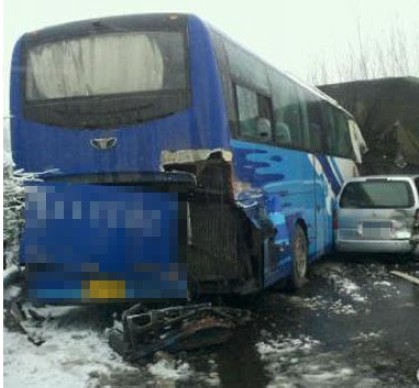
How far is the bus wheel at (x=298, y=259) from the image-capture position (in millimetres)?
9695

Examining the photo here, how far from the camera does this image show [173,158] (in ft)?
23.6

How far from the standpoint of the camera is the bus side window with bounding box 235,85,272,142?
781 cm

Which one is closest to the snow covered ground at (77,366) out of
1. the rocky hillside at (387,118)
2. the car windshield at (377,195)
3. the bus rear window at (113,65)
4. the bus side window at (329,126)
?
the bus rear window at (113,65)

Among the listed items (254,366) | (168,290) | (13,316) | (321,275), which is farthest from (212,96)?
(321,275)

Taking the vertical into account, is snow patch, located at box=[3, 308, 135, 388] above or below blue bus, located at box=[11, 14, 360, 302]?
below

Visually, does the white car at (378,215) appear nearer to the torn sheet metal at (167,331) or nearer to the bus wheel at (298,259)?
the bus wheel at (298,259)

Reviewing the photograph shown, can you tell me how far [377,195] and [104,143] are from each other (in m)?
6.25

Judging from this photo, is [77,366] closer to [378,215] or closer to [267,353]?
[267,353]

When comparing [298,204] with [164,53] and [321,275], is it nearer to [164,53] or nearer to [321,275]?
[321,275]

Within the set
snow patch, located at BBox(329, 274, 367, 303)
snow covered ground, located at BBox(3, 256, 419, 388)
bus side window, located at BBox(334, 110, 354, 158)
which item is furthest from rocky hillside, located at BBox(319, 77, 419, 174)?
snow covered ground, located at BBox(3, 256, 419, 388)

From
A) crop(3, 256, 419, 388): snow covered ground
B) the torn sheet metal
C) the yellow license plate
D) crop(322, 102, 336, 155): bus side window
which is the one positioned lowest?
crop(3, 256, 419, 388): snow covered ground

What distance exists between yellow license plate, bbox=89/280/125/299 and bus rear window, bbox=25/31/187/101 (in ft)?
6.18

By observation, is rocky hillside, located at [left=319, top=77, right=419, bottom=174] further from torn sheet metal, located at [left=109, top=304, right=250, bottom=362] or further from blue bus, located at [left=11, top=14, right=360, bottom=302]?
torn sheet metal, located at [left=109, top=304, right=250, bottom=362]

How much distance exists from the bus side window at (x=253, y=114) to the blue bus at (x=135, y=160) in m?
0.04
